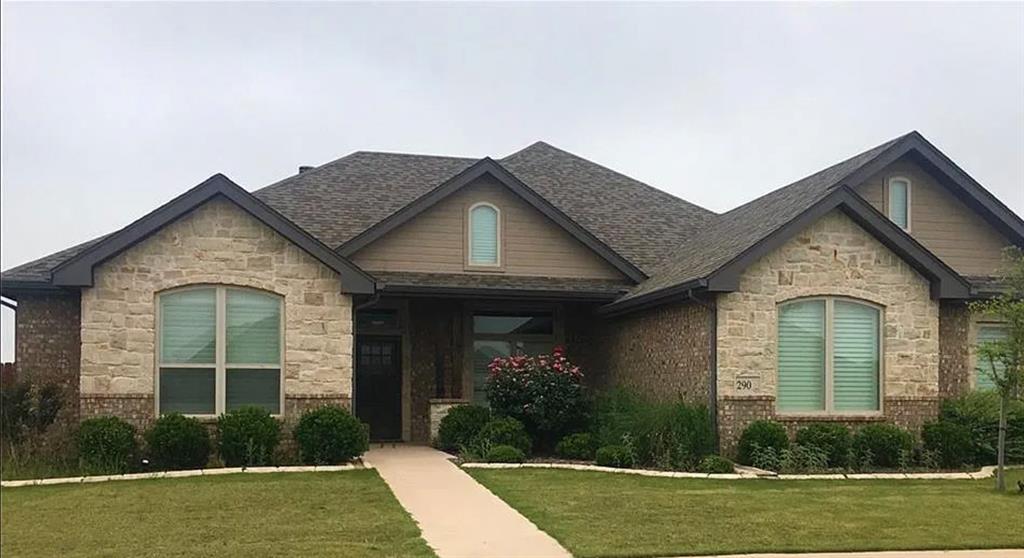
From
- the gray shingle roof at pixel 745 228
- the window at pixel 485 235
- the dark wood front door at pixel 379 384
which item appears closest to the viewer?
the gray shingle roof at pixel 745 228

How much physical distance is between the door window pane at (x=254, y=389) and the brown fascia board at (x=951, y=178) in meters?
10.9

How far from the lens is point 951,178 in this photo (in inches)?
745

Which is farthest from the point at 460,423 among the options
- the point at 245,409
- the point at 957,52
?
the point at 957,52

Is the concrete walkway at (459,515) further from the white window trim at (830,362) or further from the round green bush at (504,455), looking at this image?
the white window trim at (830,362)

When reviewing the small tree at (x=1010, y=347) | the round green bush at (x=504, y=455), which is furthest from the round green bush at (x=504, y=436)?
the small tree at (x=1010, y=347)

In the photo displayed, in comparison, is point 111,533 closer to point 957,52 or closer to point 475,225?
point 475,225

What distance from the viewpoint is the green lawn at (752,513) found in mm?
9203

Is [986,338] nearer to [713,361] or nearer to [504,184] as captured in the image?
[713,361]

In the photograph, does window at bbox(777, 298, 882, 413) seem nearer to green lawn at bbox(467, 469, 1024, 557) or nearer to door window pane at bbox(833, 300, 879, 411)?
door window pane at bbox(833, 300, 879, 411)

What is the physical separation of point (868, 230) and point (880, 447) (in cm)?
365

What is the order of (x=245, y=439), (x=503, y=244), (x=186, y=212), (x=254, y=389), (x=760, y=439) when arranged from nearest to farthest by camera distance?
(x=245, y=439) < (x=760, y=439) < (x=186, y=212) < (x=254, y=389) < (x=503, y=244)

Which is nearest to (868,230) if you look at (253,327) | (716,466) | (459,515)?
(716,466)

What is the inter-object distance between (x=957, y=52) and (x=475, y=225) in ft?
30.8

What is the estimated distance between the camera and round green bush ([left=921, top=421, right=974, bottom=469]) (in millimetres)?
16047
